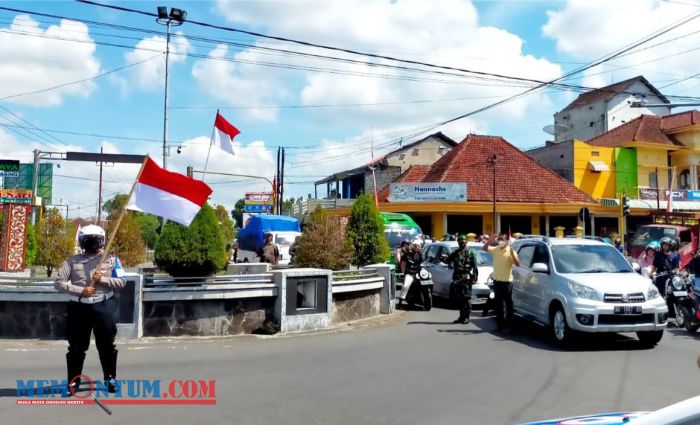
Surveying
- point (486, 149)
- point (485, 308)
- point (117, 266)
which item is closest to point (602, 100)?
point (486, 149)

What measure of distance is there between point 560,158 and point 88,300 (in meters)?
40.2

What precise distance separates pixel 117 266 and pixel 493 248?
7.00m

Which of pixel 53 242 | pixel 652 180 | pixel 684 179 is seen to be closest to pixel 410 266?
pixel 53 242

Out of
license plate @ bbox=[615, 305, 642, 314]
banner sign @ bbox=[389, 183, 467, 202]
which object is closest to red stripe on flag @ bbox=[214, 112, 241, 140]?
license plate @ bbox=[615, 305, 642, 314]

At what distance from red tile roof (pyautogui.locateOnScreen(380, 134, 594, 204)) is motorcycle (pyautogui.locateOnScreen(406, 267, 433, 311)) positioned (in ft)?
70.1

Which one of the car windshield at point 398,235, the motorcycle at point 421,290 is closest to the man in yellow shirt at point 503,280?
the motorcycle at point 421,290

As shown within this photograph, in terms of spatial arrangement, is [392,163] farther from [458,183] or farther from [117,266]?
[117,266]

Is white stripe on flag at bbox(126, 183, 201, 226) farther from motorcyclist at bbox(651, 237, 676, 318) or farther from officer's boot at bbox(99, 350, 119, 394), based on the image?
motorcyclist at bbox(651, 237, 676, 318)

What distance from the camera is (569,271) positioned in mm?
10023

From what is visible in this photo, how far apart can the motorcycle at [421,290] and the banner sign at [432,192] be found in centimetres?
1976

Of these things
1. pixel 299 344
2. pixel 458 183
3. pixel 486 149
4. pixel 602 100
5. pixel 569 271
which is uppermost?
pixel 602 100

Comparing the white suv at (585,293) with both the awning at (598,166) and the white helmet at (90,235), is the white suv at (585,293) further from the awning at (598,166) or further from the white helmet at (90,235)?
the awning at (598,166)

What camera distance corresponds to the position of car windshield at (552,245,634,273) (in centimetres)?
1013

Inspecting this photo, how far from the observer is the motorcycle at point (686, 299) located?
1082cm
